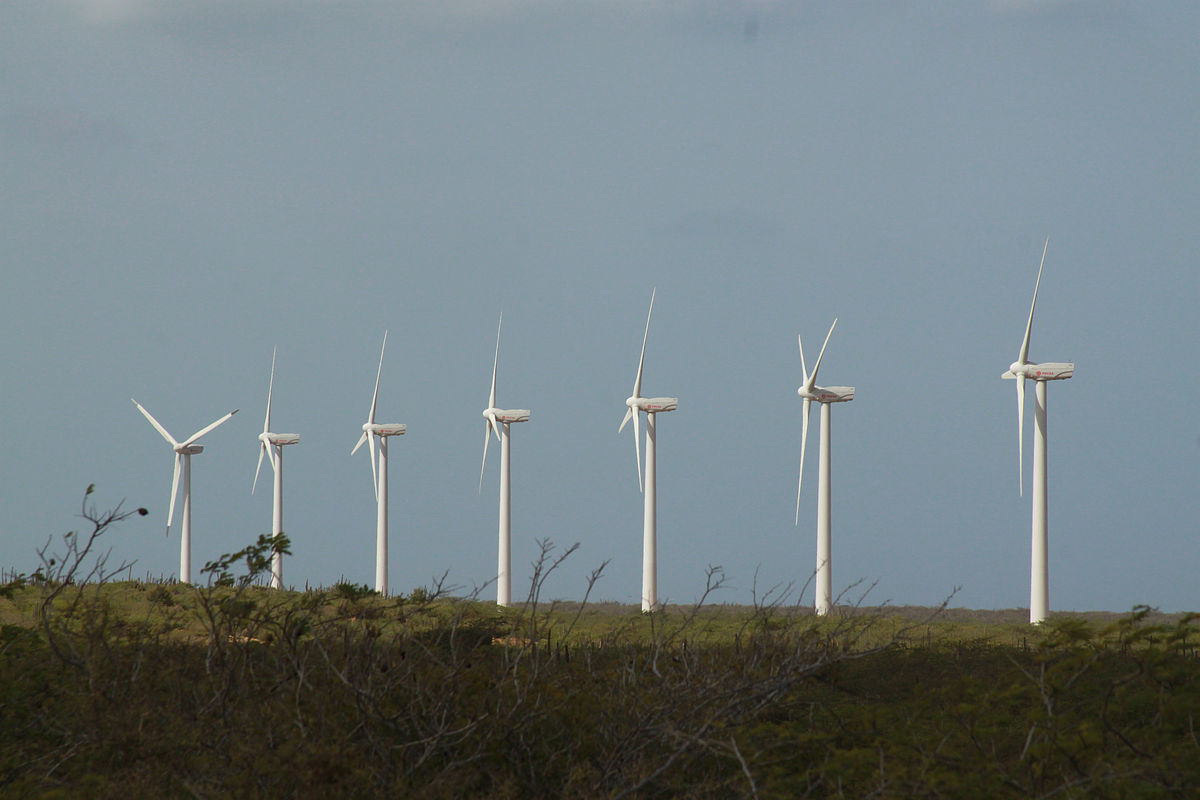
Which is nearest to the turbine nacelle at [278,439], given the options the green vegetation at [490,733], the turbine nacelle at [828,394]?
the turbine nacelle at [828,394]

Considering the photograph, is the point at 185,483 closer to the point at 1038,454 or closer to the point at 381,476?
the point at 381,476

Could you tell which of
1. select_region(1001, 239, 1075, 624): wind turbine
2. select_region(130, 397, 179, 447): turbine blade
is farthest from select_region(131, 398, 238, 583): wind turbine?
select_region(1001, 239, 1075, 624): wind turbine

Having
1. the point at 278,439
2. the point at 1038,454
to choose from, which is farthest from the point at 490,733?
the point at 278,439

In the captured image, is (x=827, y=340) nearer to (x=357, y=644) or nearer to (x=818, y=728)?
(x=818, y=728)

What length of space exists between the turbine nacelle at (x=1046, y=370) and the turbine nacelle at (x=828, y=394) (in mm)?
6969

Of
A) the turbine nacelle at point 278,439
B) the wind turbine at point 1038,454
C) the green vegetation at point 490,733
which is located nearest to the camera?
the green vegetation at point 490,733

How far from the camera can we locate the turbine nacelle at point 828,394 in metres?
43.1

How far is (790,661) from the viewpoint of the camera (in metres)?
11.7

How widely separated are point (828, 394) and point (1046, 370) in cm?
817

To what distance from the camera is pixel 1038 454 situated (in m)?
37.3

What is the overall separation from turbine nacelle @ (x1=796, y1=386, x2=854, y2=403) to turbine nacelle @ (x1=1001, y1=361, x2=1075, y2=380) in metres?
6.97

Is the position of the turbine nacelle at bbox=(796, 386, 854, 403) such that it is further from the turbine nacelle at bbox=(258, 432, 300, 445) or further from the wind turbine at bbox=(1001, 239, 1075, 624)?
the turbine nacelle at bbox=(258, 432, 300, 445)

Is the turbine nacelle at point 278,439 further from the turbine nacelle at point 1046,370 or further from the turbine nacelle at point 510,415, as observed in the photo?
the turbine nacelle at point 1046,370

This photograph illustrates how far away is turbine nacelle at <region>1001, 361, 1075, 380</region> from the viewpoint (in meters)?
38.0
